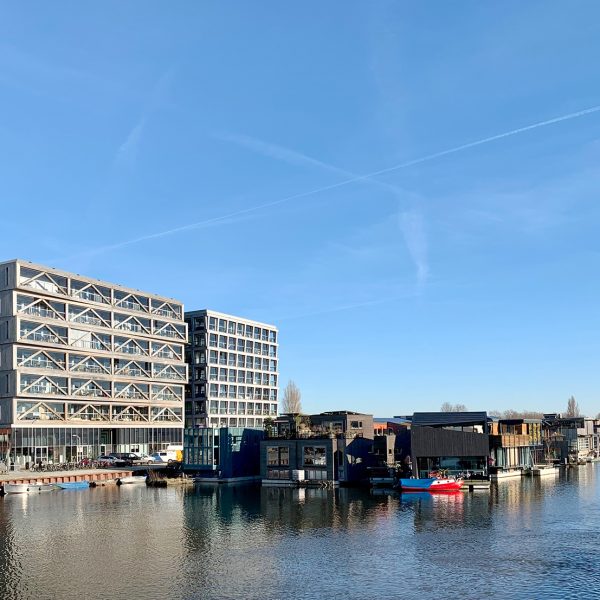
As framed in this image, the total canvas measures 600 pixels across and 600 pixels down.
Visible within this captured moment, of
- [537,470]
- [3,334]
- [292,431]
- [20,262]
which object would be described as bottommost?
[537,470]

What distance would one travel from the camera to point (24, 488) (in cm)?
12625

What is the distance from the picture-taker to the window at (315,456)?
435ft

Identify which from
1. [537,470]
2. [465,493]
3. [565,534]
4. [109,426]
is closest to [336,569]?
[565,534]

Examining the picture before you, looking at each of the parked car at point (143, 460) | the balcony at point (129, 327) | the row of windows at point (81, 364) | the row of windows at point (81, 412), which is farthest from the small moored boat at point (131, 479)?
the balcony at point (129, 327)

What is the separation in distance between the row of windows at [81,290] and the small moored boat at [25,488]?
49270 millimetres

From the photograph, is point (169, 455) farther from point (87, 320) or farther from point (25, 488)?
point (25, 488)

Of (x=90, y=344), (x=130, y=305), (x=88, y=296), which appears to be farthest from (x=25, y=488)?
(x=130, y=305)

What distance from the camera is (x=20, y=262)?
160750mm

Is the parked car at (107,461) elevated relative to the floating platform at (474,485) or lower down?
elevated

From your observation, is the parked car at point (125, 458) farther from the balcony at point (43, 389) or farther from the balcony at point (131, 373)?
the balcony at point (131, 373)

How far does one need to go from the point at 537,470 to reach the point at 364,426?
133ft

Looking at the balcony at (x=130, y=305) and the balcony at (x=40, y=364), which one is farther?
the balcony at (x=130, y=305)

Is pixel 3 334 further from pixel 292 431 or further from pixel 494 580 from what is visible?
pixel 494 580

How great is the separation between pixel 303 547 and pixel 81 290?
12072 cm
